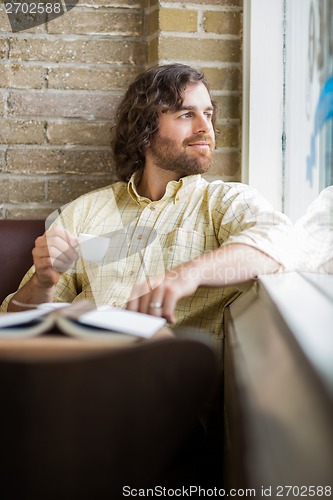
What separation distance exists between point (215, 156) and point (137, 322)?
4.18 feet

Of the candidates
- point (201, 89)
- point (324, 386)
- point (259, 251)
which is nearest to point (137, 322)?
point (324, 386)

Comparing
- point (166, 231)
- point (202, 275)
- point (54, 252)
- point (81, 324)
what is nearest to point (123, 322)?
point (81, 324)

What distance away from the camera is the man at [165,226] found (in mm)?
1415

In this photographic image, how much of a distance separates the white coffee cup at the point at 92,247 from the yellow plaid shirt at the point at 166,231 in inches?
0.7

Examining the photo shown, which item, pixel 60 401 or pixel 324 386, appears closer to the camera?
pixel 324 386

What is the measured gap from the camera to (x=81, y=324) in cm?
95

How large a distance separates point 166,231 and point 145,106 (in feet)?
1.50

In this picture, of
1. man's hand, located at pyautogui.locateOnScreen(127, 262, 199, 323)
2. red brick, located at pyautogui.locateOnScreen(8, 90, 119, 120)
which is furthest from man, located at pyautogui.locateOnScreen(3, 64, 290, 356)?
red brick, located at pyautogui.locateOnScreen(8, 90, 119, 120)

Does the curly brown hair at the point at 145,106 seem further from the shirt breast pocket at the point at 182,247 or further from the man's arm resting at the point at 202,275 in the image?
the man's arm resting at the point at 202,275

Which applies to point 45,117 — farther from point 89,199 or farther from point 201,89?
point 201,89

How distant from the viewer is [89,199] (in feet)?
6.42

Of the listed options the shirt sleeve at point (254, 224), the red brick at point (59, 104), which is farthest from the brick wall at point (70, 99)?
the shirt sleeve at point (254, 224)

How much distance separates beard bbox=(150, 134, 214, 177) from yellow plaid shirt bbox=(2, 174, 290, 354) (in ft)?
0.17

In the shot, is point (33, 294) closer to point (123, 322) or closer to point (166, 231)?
point (166, 231)
